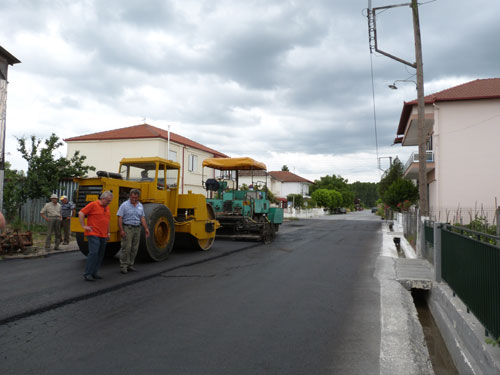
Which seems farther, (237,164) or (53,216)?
(237,164)

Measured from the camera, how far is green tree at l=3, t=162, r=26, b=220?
1529 centimetres

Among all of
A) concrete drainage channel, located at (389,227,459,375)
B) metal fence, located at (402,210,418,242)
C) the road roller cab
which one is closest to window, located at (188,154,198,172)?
metal fence, located at (402,210,418,242)

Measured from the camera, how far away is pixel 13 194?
50.8ft

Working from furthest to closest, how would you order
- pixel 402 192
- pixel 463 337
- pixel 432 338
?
pixel 402 192 < pixel 432 338 < pixel 463 337

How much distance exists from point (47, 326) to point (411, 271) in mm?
6933

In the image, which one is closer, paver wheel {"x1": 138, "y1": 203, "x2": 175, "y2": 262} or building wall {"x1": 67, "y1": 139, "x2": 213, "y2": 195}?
paver wheel {"x1": 138, "y1": 203, "x2": 175, "y2": 262}

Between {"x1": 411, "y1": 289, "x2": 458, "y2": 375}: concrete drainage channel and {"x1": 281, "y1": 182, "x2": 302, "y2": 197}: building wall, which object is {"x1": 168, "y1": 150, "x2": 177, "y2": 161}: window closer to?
{"x1": 411, "y1": 289, "x2": 458, "y2": 375}: concrete drainage channel

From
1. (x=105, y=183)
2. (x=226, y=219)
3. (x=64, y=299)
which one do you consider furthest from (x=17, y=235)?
(x=226, y=219)

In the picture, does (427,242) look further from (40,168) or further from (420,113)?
(40,168)

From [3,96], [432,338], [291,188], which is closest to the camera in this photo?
[432,338]

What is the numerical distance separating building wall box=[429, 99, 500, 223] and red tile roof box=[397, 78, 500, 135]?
17.6 inches

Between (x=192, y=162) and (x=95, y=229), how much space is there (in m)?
25.3

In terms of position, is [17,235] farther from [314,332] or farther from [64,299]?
[314,332]

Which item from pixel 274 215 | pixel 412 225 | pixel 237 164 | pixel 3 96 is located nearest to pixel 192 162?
pixel 274 215
